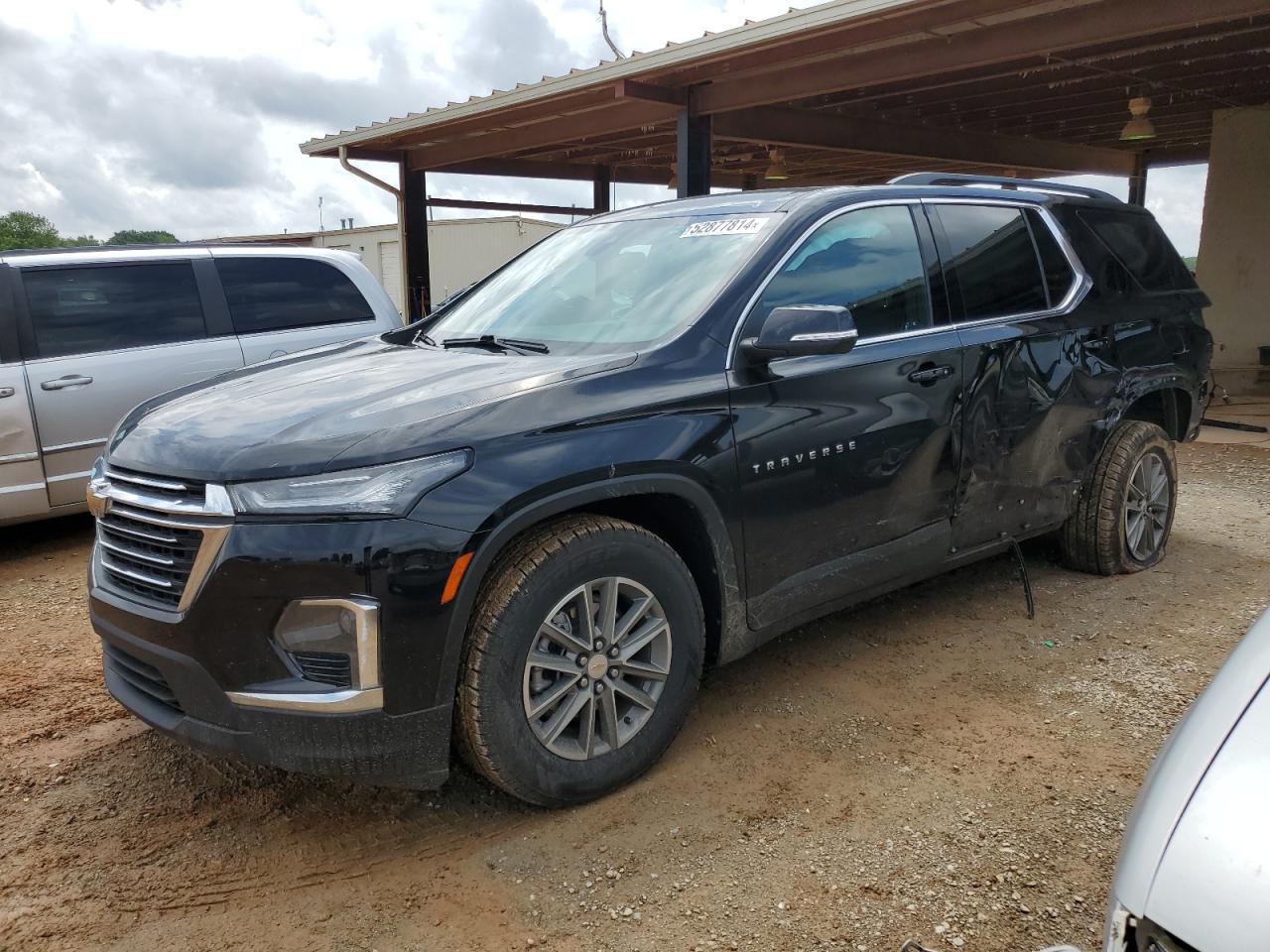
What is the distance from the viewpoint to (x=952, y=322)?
381 cm

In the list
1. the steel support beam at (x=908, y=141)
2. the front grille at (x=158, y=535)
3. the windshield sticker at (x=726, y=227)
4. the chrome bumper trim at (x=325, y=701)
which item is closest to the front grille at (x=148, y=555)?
the front grille at (x=158, y=535)

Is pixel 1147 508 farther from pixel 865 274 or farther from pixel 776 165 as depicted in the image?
pixel 776 165

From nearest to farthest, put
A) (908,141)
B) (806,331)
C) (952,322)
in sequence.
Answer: (806,331)
(952,322)
(908,141)

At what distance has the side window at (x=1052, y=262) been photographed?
14.2ft

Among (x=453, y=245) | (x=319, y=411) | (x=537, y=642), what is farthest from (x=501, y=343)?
(x=453, y=245)

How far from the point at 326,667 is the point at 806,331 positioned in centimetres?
172

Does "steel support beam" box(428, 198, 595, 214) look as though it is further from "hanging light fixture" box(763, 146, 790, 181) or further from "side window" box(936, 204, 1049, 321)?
"side window" box(936, 204, 1049, 321)

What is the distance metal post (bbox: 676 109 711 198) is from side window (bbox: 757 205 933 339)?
6581 millimetres

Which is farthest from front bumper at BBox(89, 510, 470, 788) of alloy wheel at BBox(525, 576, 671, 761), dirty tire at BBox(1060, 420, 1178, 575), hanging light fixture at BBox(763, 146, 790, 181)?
hanging light fixture at BBox(763, 146, 790, 181)

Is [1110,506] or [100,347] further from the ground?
[100,347]

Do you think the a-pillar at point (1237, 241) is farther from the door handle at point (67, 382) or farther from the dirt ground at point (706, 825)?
the door handle at point (67, 382)

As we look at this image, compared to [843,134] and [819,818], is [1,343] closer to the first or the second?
[819,818]

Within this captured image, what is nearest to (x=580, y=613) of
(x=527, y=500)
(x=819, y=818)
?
(x=527, y=500)

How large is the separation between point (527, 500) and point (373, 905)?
113 cm
